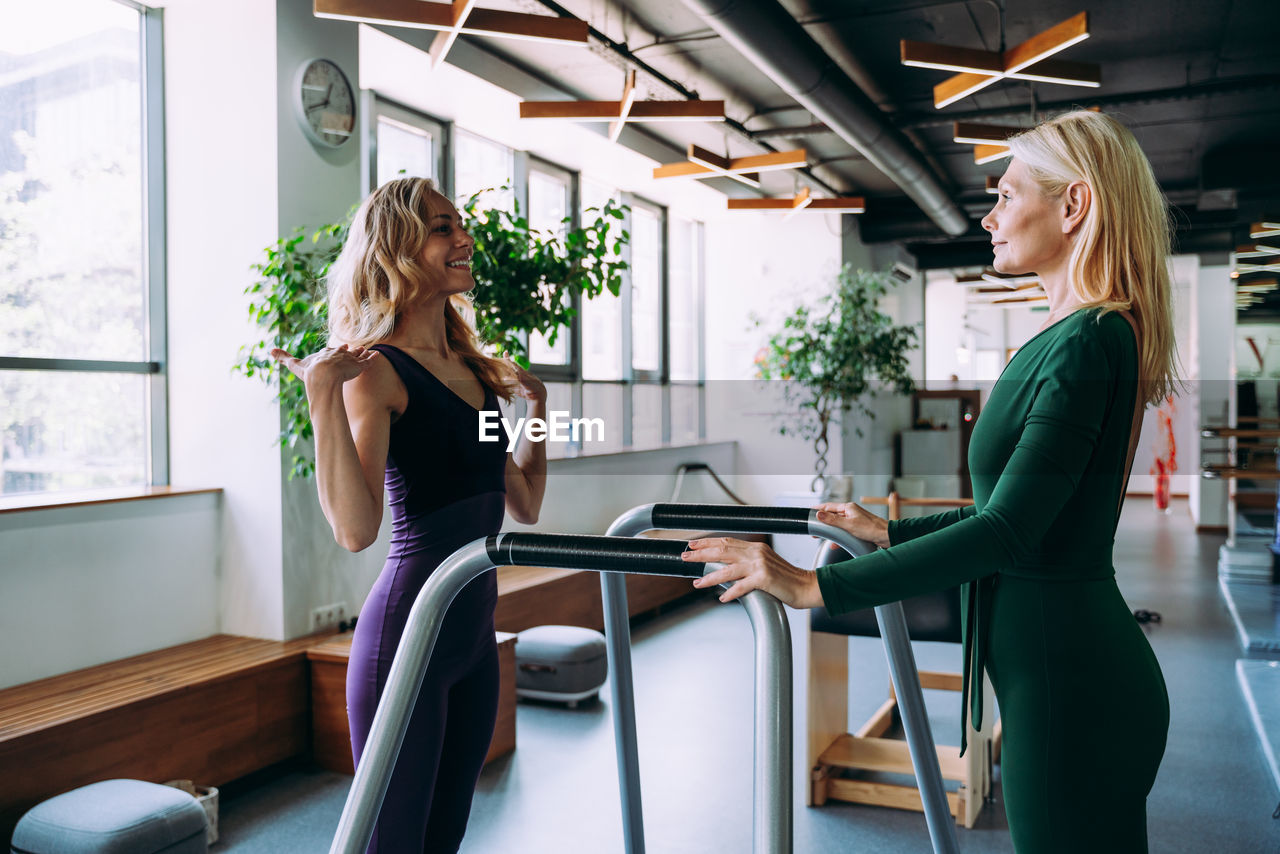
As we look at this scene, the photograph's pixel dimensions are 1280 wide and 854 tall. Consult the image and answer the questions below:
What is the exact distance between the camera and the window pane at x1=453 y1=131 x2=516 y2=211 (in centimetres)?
606

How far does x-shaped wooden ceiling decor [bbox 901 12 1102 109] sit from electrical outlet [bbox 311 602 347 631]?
317 centimetres

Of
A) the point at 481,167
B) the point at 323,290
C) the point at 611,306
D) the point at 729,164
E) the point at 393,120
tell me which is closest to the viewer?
the point at 323,290

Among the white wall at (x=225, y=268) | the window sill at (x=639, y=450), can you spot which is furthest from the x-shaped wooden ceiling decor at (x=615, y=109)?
the window sill at (x=639, y=450)

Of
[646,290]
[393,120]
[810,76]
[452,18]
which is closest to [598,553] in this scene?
[452,18]

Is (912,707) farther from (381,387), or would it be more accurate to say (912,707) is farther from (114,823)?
(114,823)

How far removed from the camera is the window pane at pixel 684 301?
347 inches

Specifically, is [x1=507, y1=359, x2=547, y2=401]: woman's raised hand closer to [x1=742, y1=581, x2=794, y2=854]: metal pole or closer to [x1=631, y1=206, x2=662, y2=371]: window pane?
[x1=742, y1=581, x2=794, y2=854]: metal pole

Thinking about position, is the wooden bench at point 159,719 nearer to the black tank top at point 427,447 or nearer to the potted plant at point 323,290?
the potted plant at point 323,290

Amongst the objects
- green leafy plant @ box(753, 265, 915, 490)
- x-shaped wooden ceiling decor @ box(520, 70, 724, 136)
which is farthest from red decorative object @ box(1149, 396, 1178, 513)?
x-shaped wooden ceiling decor @ box(520, 70, 724, 136)

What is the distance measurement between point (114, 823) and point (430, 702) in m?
1.42

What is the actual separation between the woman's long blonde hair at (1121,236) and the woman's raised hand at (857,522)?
437mm

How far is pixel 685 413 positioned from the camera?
351 inches

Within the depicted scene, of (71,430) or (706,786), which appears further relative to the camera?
(71,430)

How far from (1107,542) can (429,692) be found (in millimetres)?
965
